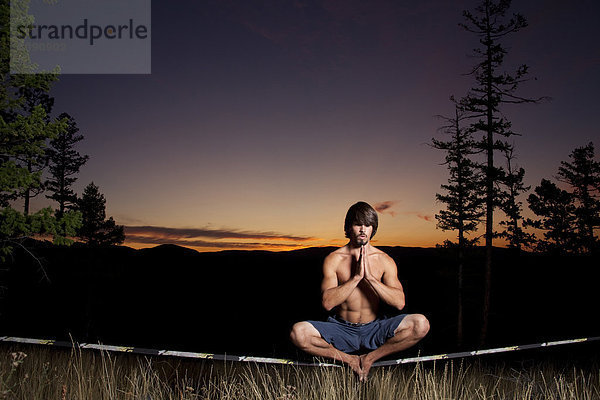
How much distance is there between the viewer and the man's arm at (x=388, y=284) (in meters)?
4.11

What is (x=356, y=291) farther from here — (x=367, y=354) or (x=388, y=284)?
(x=367, y=354)

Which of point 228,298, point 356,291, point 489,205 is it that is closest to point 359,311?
point 356,291

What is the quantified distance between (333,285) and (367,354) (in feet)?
2.65

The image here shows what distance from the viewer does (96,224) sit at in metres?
27.1

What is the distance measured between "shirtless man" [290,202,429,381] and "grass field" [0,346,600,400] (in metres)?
0.24

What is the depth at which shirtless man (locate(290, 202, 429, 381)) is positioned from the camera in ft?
13.6

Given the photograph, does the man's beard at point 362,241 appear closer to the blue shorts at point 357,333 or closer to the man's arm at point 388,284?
the man's arm at point 388,284

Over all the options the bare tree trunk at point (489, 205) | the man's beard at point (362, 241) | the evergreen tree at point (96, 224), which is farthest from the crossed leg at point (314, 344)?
the evergreen tree at point (96, 224)

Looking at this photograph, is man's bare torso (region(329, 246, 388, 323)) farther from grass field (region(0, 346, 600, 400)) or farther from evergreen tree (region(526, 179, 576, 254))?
evergreen tree (region(526, 179, 576, 254))

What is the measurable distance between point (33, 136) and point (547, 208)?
33.4 meters

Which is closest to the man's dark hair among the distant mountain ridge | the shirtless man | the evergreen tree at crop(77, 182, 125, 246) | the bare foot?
the shirtless man

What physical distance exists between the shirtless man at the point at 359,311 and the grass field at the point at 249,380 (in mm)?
244

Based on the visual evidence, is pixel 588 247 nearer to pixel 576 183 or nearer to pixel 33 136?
pixel 576 183

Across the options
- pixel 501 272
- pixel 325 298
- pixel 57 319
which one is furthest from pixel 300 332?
pixel 501 272
